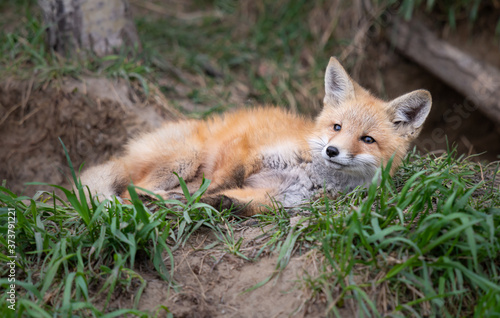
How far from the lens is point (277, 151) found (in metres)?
3.00

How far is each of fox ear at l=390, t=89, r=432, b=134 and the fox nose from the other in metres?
0.58

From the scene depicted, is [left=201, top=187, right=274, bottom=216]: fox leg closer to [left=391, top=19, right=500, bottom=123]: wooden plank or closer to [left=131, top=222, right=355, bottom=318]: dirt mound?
[left=131, top=222, right=355, bottom=318]: dirt mound

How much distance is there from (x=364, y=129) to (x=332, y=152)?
322mm

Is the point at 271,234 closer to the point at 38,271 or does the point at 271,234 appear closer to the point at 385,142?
the point at 385,142

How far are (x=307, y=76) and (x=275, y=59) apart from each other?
1.72 ft

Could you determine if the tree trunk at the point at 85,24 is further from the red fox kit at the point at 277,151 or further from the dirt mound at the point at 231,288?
the dirt mound at the point at 231,288

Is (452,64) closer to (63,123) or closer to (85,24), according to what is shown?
(85,24)

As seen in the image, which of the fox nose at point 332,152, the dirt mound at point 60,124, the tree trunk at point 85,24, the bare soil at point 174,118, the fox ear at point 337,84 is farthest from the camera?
the tree trunk at point 85,24

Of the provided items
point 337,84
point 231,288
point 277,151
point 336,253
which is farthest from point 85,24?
point 336,253

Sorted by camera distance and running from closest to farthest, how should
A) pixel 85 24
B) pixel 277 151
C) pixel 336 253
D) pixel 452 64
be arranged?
1. pixel 336 253
2. pixel 277 151
3. pixel 85 24
4. pixel 452 64

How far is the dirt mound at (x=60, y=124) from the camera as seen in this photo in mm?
4012

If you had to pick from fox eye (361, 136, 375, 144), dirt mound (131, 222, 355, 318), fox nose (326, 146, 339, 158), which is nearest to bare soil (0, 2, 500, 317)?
dirt mound (131, 222, 355, 318)

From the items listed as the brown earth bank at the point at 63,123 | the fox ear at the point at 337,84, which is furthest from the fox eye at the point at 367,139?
the brown earth bank at the point at 63,123

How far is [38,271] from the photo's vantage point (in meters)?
2.21
